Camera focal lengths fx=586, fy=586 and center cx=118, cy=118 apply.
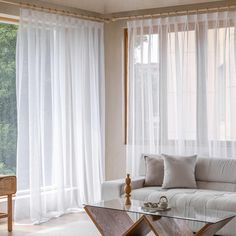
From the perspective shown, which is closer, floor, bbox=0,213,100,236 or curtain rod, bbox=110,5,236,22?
floor, bbox=0,213,100,236

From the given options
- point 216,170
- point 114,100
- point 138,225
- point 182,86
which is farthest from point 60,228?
point 182,86

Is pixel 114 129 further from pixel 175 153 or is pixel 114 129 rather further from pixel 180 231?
pixel 180 231

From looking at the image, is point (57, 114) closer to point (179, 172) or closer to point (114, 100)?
point (114, 100)

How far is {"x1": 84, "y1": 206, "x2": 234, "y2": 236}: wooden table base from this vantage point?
15.9ft

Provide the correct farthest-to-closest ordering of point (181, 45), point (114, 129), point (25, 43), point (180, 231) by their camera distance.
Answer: point (114, 129) → point (181, 45) → point (25, 43) → point (180, 231)

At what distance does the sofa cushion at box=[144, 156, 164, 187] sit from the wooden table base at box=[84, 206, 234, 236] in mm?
1071

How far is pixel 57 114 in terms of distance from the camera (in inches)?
274

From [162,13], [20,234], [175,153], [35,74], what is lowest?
[20,234]

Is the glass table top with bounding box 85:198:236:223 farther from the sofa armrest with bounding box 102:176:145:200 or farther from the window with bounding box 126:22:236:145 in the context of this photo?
the window with bounding box 126:22:236:145

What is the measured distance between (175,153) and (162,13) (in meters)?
1.75

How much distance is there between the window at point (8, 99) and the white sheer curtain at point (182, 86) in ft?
4.95

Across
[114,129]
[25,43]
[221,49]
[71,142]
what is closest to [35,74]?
[25,43]

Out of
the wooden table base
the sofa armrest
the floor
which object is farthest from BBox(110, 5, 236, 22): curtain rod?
the wooden table base

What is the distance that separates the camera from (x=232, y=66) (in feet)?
22.1
